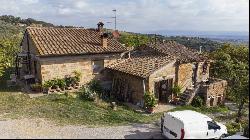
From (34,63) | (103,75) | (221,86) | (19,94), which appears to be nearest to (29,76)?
(34,63)

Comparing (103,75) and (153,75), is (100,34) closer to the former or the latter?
(103,75)

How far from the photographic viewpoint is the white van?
15.9 metres

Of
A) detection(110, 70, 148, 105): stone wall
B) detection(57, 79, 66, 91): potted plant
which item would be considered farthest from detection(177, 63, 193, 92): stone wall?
detection(57, 79, 66, 91): potted plant

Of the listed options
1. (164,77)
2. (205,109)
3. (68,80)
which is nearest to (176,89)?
(164,77)

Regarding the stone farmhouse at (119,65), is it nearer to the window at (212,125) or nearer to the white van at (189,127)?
the white van at (189,127)

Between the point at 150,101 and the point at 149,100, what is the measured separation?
12 cm

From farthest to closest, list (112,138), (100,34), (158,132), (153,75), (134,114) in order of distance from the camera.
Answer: (100,34) → (153,75) → (134,114) → (158,132) → (112,138)

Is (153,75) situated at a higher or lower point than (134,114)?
higher

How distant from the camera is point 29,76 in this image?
27703 millimetres

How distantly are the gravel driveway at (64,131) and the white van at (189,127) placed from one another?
1.44 m

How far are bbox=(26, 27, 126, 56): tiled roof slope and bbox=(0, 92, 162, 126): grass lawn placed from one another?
3.70 meters

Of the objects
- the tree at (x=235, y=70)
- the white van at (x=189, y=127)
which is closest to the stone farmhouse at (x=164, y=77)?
the tree at (x=235, y=70)

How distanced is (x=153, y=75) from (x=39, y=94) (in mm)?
8592

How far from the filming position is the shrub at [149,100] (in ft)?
78.3
